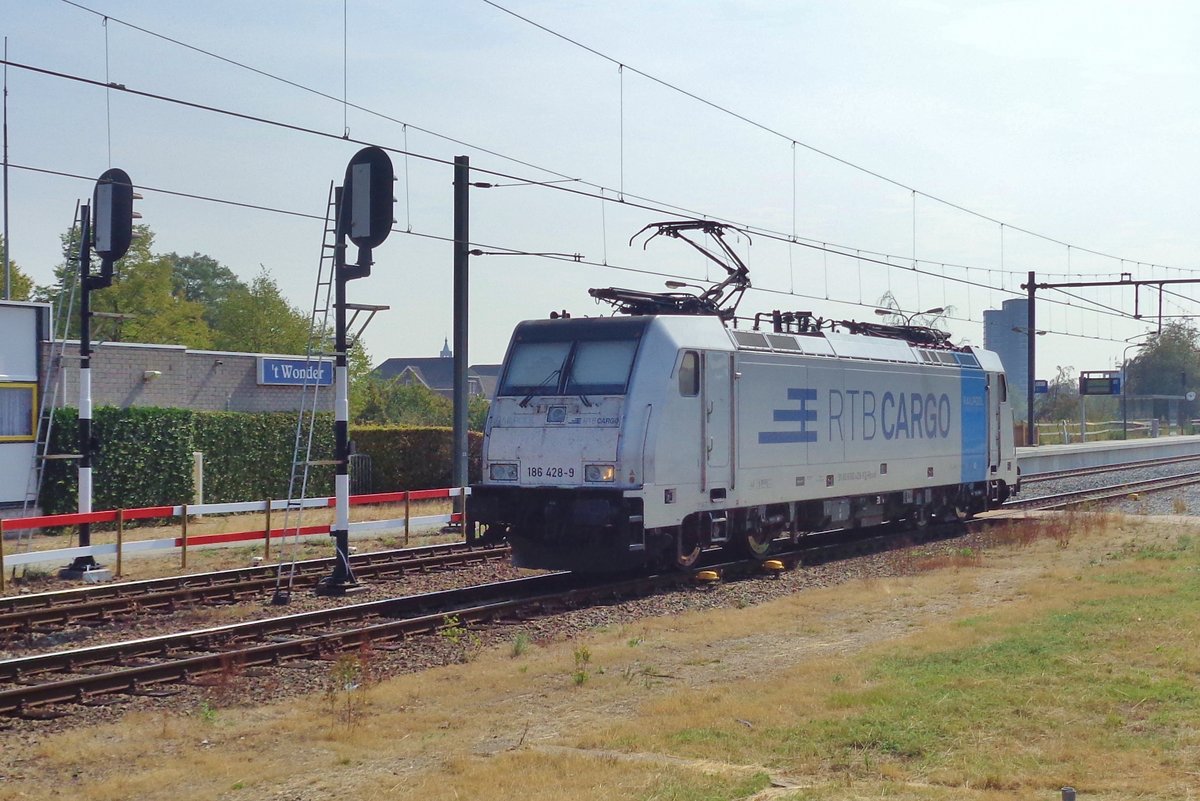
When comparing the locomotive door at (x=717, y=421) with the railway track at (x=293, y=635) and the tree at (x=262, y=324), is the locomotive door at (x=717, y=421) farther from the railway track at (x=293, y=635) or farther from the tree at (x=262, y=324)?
the tree at (x=262, y=324)

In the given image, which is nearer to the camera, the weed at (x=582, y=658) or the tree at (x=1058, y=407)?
the weed at (x=582, y=658)

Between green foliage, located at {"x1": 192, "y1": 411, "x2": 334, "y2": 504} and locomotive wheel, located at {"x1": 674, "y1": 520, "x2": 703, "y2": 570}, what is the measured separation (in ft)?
45.8

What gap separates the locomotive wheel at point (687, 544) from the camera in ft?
53.2

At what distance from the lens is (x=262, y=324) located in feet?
214

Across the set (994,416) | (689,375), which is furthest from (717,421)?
(994,416)

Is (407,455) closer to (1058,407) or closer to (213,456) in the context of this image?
(213,456)

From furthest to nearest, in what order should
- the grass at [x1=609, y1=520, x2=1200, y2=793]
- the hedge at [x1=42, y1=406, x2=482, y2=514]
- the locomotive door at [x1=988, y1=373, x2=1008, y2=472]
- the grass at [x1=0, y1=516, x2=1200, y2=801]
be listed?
the hedge at [x1=42, y1=406, x2=482, y2=514]
the locomotive door at [x1=988, y1=373, x2=1008, y2=472]
the grass at [x1=609, y1=520, x2=1200, y2=793]
the grass at [x1=0, y1=516, x2=1200, y2=801]

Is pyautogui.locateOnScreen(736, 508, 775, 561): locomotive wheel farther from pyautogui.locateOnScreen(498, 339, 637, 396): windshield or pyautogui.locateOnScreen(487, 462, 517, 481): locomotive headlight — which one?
pyautogui.locateOnScreen(487, 462, 517, 481): locomotive headlight

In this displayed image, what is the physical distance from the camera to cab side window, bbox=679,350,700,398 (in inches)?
615

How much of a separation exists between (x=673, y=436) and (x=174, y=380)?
1853 cm

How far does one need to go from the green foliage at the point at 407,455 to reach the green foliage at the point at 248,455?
135 cm

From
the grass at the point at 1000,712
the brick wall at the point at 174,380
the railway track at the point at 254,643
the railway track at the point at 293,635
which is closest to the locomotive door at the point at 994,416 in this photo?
the railway track at the point at 293,635

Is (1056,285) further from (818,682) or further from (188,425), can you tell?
(818,682)

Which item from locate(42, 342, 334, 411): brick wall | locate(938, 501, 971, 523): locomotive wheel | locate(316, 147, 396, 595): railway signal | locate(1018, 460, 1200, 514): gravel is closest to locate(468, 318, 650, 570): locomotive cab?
locate(316, 147, 396, 595): railway signal
